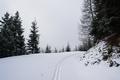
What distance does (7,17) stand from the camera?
34625mm

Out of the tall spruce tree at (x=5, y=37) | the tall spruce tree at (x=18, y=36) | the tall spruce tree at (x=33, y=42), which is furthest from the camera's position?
the tall spruce tree at (x=33, y=42)

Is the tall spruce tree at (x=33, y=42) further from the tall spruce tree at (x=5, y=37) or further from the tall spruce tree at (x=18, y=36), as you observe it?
the tall spruce tree at (x=5, y=37)

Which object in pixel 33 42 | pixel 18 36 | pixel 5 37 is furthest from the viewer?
pixel 33 42

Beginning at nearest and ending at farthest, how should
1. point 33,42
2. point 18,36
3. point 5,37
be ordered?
point 5,37 → point 18,36 → point 33,42

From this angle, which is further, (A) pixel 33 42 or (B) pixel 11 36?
(A) pixel 33 42

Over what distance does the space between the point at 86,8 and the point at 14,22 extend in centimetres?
1762

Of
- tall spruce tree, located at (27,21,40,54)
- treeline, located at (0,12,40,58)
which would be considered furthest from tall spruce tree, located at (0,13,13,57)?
tall spruce tree, located at (27,21,40,54)

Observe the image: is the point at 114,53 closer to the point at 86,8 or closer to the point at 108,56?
the point at 108,56

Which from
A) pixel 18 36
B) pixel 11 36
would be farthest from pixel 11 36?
pixel 18 36

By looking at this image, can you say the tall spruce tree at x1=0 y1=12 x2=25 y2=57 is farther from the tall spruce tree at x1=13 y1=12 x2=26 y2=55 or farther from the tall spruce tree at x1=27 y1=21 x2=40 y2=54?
the tall spruce tree at x1=27 y1=21 x2=40 y2=54

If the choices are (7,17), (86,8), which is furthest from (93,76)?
(7,17)

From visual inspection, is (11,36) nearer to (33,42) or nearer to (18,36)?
(18,36)

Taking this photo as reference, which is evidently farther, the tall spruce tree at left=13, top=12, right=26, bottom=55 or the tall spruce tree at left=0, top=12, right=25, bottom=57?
the tall spruce tree at left=13, top=12, right=26, bottom=55

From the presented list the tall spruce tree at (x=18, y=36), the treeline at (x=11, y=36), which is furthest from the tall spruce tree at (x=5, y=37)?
the tall spruce tree at (x=18, y=36)
